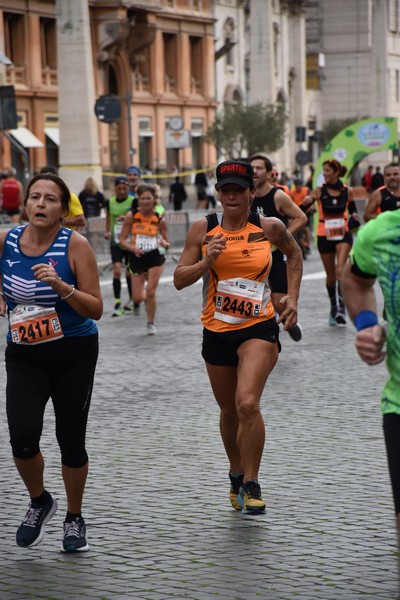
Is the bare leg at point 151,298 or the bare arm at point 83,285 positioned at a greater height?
the bare arm at point 83,285

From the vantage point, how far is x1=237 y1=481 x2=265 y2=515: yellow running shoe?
718 centimetres

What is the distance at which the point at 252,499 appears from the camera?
283 inches

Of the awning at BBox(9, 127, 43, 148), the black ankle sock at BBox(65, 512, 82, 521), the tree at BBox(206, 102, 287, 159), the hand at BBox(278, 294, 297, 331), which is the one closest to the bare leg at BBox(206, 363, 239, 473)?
the hand at BBox(278, 294, 297, 331)

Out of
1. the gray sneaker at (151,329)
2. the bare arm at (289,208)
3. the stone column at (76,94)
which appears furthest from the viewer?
the stone column at (76,94)

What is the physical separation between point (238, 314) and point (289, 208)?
15.0 feet

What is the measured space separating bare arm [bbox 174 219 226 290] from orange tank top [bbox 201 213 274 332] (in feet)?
0.15

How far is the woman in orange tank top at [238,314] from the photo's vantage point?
721cm

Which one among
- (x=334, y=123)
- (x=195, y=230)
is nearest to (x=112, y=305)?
(x=195, y=230)

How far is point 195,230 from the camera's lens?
7.51 meters

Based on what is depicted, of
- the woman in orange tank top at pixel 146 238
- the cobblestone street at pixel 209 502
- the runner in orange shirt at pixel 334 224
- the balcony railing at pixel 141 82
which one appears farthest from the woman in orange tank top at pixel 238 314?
the balcony railing at pixel 141 82

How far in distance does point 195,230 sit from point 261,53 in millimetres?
44174

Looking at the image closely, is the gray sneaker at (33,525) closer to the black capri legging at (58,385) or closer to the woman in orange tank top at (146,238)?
the black capri legging at (58,385)

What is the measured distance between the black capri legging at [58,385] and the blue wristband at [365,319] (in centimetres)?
183

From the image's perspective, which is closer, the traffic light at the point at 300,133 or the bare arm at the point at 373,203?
the bare arm at the point at 373,203
